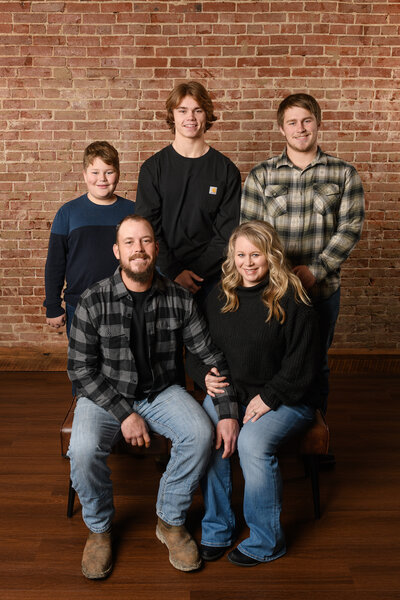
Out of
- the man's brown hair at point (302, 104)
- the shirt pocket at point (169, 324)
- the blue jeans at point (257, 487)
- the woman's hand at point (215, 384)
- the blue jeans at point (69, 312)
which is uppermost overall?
the man's brown hair at point (302, 104)

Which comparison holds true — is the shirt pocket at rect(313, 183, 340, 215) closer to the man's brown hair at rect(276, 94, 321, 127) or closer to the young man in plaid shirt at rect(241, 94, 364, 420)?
the young man in plaid shirt at rect(241, 94, 364, 420)

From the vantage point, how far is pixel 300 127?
237 cm

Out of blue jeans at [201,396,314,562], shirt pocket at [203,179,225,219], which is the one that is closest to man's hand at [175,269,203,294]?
shirt pocket at [203,179,225,219]

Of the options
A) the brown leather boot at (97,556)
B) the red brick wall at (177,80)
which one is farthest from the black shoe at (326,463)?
the red brick wall at (177,80)

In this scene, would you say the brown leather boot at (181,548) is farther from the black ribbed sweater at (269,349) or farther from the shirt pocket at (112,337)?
the shirt pocket at (112,337)

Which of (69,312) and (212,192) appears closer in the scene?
(212,192)

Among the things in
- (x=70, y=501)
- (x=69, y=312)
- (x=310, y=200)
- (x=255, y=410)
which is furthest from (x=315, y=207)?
(x=70, y=501)

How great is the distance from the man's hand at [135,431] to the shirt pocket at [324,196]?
1.20 m

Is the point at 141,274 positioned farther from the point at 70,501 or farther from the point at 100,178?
the point at 70,501

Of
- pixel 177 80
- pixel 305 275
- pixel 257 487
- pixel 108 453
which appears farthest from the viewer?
pixel 177 80

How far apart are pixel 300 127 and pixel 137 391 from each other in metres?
1.34

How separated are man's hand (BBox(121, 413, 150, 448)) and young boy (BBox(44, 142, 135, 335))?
0.81 meters

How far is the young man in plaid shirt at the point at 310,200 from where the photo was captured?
241 centimetres

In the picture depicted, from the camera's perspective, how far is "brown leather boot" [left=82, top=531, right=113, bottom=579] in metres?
1.95
